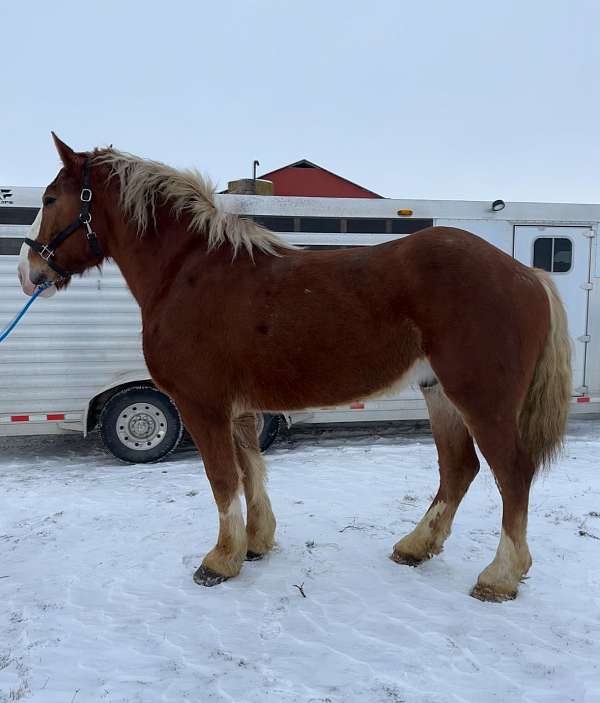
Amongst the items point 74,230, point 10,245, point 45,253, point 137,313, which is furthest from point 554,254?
point 10,245

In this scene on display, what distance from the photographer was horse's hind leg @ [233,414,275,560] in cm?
321

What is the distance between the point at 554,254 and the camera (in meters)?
5.97

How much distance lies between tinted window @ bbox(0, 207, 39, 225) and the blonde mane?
2536mm

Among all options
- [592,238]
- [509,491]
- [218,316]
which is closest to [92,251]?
[218,316]

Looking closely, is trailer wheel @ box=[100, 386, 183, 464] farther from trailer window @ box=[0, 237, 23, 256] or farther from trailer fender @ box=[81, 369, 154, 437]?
trailer window @ box=[0, 237, 23, 256]

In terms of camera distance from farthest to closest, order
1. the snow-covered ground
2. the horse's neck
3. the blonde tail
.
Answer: the horse's neck < the blonde tail < the snow-covered ground

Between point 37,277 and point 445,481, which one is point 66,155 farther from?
point 445,481

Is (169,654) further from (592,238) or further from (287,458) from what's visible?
(592,238)

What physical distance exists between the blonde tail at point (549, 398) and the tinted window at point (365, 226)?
3.29m

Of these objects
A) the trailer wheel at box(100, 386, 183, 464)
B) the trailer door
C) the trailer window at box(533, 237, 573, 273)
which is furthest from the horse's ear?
the trailer window at box(533, 237, 573, 273)

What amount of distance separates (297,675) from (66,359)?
4332 millimetres

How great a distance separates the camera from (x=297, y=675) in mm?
2133

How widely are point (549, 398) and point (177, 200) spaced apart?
241 cm

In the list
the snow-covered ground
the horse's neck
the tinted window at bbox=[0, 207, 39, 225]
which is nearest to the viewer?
the snow-covered ground
